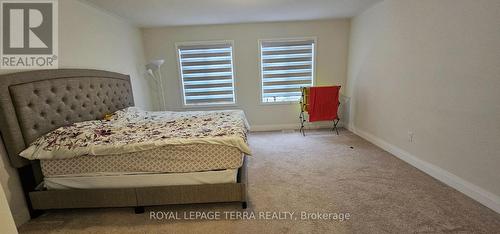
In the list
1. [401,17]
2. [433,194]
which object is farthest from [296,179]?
[401,17]

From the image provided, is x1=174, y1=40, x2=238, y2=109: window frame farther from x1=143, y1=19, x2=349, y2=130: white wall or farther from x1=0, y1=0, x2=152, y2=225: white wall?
x1=0, y1=0, x2=152, y2=225: white wall

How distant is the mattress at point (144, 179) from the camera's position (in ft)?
5.87

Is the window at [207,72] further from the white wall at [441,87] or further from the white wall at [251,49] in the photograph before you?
the white wall at [441,87]

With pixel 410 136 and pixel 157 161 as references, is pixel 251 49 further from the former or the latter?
pixel 157 161

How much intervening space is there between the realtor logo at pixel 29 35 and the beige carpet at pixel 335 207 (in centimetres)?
136

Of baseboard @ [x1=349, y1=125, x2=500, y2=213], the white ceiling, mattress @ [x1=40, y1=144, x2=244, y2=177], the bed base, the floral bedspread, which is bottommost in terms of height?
baseboard @ [x1=349, y1=125, x2=500, y2=213]

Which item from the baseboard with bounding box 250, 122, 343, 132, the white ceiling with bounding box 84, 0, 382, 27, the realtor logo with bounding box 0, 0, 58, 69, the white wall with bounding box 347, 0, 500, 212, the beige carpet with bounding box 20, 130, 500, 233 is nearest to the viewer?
the beige carpet with bounding box 20, 130, 500, 233

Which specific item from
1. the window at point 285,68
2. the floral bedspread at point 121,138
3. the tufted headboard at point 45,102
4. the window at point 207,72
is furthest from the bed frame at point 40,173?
the window at point 285,68

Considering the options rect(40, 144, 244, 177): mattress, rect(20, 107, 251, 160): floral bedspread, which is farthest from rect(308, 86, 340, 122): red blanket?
rect(40, 144, 244, 177): mattress

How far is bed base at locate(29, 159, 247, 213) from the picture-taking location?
178 centimetres

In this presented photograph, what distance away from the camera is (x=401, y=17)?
2.65m

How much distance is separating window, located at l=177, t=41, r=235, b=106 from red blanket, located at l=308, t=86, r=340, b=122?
4.96 ft

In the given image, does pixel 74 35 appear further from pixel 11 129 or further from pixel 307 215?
pixel 307 215

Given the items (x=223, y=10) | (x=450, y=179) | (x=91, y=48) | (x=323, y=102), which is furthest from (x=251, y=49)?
(x=450, y=179)
